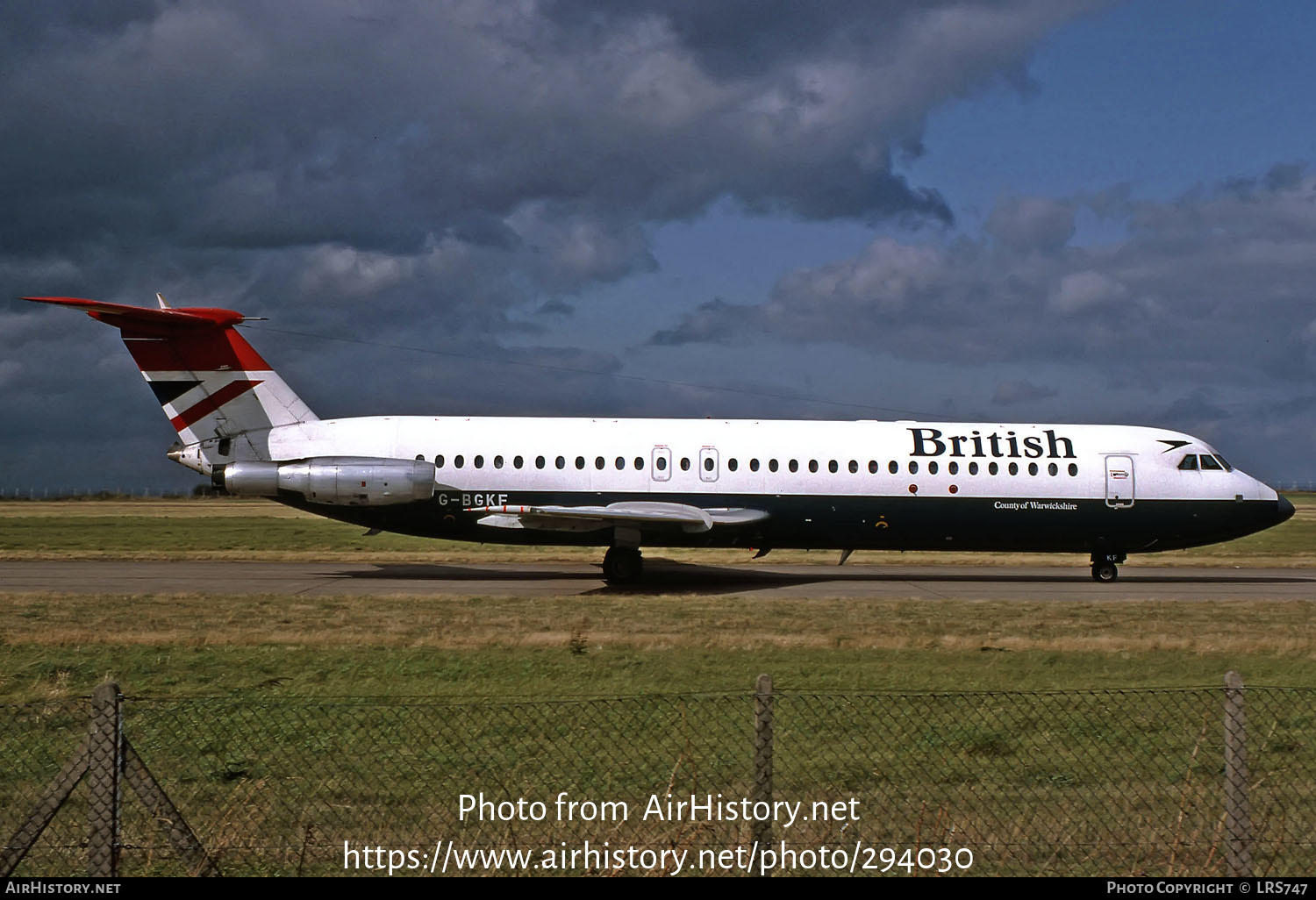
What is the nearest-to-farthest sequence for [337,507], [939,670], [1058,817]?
[1058,817], [939,670], [337,507]

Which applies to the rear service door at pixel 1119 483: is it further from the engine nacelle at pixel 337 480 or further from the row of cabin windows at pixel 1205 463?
the engine nacelle at pixel 337 480

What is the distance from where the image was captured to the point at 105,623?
54.8ft

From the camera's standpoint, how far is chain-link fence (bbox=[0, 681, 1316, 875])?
6410mm

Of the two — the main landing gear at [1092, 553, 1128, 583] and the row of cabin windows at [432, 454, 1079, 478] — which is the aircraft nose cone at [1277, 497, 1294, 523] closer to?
the main landing gear at [1092, 553, 1128, 583]

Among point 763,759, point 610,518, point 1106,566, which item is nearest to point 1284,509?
point 1106,566

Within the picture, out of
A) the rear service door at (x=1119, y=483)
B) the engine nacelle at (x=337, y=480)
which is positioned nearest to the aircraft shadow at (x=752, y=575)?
the rear service door at (x=1119, y=483)

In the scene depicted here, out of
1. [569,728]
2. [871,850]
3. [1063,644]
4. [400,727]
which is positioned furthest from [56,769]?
[1063,644]

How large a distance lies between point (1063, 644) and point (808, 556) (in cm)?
1833

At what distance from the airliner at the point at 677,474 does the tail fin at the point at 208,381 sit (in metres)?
0.04

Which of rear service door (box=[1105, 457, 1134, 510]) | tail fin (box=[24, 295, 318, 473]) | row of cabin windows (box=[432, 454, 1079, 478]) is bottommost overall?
rear service door (box=[1105, 457, 1134, 510])

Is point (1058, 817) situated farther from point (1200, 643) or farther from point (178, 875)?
point (1200, 643)

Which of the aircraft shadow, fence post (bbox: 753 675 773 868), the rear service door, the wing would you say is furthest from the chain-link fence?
the rear service door

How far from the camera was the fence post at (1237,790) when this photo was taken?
6.01m

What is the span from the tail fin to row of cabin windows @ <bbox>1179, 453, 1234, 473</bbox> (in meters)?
21.2
